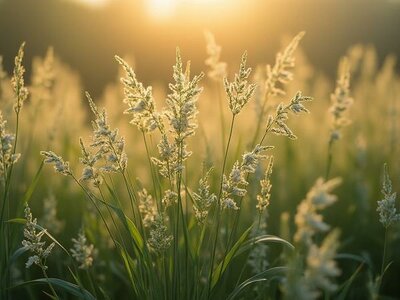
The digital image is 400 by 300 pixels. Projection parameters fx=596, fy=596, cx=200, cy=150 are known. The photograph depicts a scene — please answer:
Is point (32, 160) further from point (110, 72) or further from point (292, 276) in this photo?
point (110, 72)

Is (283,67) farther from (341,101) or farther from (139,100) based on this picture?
(139,100)

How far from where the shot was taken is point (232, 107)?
2600 millimetres

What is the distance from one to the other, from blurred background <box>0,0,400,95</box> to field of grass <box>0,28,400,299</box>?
67.8 feet

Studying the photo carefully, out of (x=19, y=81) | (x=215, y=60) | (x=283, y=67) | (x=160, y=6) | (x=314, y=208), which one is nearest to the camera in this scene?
(x=314, y=208)

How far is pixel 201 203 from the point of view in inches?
105

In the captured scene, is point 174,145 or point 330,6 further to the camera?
point 330,6

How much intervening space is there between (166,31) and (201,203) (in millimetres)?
28112

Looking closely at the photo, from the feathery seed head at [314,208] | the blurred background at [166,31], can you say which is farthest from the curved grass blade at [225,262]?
the blurred background at [166,31]

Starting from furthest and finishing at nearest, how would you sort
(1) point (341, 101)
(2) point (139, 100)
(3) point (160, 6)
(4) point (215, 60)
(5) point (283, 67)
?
(3) point (160, 6) → (4) point (215, 60) → (1) point (341, 101) → (5) point (283, 67) → (2) point (139, 100)

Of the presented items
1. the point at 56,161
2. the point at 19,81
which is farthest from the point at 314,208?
the point at 19,81

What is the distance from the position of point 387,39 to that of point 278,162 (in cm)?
2498

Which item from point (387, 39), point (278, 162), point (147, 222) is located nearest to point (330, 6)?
point (387, 39)

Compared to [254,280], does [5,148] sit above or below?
above

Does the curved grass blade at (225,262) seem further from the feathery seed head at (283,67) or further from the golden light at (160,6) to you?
the golden light at (160,6)
